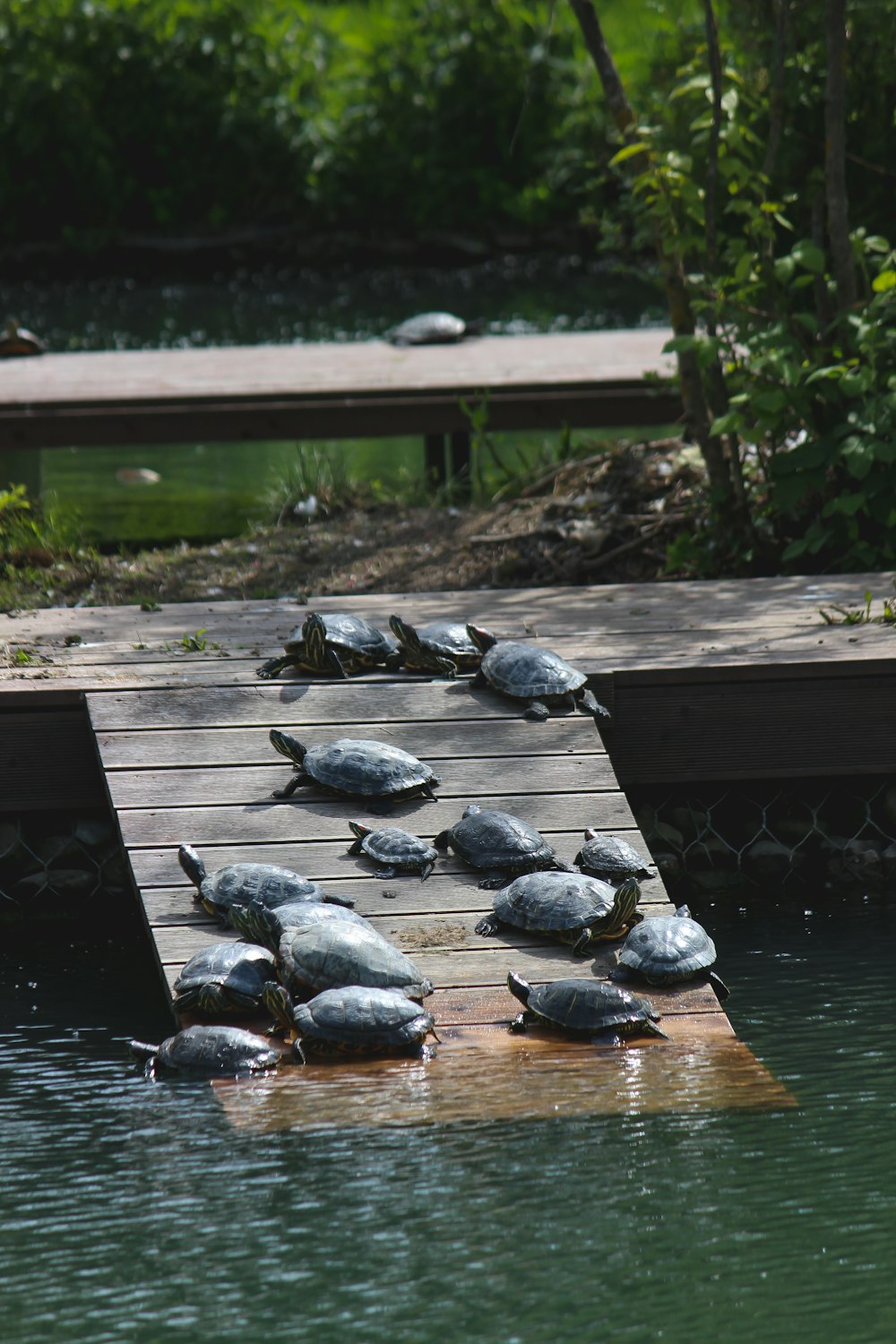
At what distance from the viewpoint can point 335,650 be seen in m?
4.05

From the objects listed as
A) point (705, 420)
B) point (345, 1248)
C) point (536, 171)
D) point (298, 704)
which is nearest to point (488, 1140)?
point (345, 1248)

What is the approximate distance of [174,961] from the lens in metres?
3.10

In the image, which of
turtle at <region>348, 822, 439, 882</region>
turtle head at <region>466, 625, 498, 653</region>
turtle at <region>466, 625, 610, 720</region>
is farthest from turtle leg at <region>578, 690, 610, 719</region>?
turtle at <region>348, 822, 439, 882</region>

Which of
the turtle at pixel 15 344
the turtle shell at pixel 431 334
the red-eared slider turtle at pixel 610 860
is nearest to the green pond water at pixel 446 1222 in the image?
the red-eared slider turtle at pixel 610 860

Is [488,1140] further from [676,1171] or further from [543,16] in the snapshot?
[543,16]

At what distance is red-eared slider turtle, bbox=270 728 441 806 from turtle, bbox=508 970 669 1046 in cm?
68

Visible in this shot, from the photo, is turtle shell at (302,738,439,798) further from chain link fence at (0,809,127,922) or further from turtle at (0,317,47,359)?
turtle at (0,317,47,359)

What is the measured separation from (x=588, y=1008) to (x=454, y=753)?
37.2 inches

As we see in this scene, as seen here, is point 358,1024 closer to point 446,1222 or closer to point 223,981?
point 223,981

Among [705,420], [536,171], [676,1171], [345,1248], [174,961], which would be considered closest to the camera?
[345,1248]

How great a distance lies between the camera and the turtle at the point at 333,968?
9.81 ft

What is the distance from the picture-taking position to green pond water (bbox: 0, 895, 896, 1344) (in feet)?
7.68

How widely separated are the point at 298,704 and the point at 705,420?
6.82ft

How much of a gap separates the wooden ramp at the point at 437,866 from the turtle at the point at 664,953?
4 centimetres
